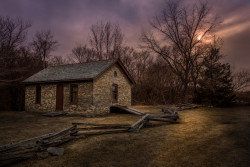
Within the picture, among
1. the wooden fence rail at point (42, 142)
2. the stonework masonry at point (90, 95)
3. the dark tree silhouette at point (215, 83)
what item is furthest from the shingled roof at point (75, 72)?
the dark tree silhouette at point (215, 83)

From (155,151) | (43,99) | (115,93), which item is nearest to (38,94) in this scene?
(43,99)

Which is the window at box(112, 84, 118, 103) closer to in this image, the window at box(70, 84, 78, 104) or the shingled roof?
the shingled roof

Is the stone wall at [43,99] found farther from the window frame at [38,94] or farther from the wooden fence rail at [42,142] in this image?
the wooden fence rail at [42,142]

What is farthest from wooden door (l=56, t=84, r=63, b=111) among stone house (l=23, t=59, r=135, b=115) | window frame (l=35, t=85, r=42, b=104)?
window frame (l=35, t=85, r=42, b=104)

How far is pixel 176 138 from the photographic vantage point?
750cm

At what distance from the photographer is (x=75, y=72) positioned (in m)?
18.2

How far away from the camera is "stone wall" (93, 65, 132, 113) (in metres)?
16.2

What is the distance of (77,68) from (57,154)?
47.5 ft

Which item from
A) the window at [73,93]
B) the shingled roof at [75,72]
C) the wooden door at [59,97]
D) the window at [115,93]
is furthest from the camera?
the window at [115,93]

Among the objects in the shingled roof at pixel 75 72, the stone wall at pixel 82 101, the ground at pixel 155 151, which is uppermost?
the shingled roof at pixel 75 72

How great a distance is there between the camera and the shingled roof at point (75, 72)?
16.4m

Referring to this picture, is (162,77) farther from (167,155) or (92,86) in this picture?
(167,155)

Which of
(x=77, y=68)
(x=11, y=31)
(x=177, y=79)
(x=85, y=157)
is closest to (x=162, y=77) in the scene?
(x=177, y=79)

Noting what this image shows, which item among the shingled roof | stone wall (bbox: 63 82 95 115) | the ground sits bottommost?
the ground
